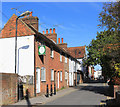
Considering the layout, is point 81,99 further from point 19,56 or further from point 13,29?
point 13,29

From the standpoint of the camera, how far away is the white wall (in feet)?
56.3

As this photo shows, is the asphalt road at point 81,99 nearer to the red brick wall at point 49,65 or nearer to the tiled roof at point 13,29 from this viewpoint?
the red brick wall at point 49,65

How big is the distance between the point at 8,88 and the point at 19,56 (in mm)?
5591

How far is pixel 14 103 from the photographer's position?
13016 mm

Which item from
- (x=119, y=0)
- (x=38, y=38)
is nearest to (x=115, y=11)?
(x=119, y=0)

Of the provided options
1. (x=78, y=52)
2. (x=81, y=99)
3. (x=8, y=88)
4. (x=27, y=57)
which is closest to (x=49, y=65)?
(x=27, y=57)

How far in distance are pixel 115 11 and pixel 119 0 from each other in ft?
1.96

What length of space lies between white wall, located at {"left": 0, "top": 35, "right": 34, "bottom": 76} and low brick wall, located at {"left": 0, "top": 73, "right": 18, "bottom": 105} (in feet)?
12.6

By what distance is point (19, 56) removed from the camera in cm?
1766

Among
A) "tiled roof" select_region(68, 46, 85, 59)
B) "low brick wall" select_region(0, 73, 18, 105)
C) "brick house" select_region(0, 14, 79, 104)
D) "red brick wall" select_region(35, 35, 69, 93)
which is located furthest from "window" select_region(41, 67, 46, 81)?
"tiled roof" select_region(68, 46, 85, 59)

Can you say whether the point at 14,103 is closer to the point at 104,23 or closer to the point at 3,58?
the point at 3,58

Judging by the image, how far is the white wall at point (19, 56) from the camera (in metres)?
A: 17.2

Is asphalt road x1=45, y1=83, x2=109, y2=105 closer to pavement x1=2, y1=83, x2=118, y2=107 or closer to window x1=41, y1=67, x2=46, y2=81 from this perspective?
pavement x1=2, y1=83, x2=118, y2=107

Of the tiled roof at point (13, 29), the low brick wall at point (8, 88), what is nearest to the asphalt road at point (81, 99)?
the low brick wall at point (8, 88)
